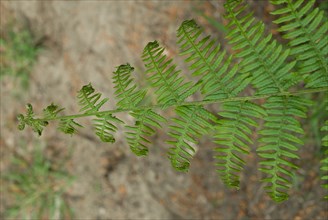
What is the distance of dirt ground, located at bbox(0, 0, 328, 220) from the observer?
9.82ft

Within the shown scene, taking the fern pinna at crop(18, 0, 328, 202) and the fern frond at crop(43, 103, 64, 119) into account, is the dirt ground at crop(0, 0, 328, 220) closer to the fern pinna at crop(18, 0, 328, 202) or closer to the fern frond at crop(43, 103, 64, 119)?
the fern pinna at crop(18, 0, 328, 202)

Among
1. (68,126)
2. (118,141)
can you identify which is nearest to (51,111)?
(68,126)

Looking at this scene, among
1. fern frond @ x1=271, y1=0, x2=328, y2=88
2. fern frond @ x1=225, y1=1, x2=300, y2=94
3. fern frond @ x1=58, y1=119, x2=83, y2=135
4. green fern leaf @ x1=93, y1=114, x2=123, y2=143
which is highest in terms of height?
fern frond @ x1=271, y1=0, x2=328, y2=88

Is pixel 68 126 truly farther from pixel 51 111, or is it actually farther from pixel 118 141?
pixel 118 141

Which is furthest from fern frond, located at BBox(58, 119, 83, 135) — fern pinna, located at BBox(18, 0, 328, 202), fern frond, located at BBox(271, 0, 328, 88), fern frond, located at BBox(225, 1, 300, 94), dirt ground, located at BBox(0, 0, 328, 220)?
dirt ground, located at BBox(0, 0, 328, 220)

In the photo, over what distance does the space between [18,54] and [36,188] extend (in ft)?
3.83

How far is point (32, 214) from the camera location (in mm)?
3697

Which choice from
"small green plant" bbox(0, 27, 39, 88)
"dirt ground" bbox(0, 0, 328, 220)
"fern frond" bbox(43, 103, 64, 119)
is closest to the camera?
"fern frond" bbox(43, 103, 64, 119)

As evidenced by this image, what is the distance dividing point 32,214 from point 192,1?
89.3 inches

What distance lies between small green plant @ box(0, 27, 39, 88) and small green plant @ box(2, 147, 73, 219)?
68 cm

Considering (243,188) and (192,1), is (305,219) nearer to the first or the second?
(243,188)

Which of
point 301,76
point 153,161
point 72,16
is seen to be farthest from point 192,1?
point 301,76

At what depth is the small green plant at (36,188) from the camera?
362cm

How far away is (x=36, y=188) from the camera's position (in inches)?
145
